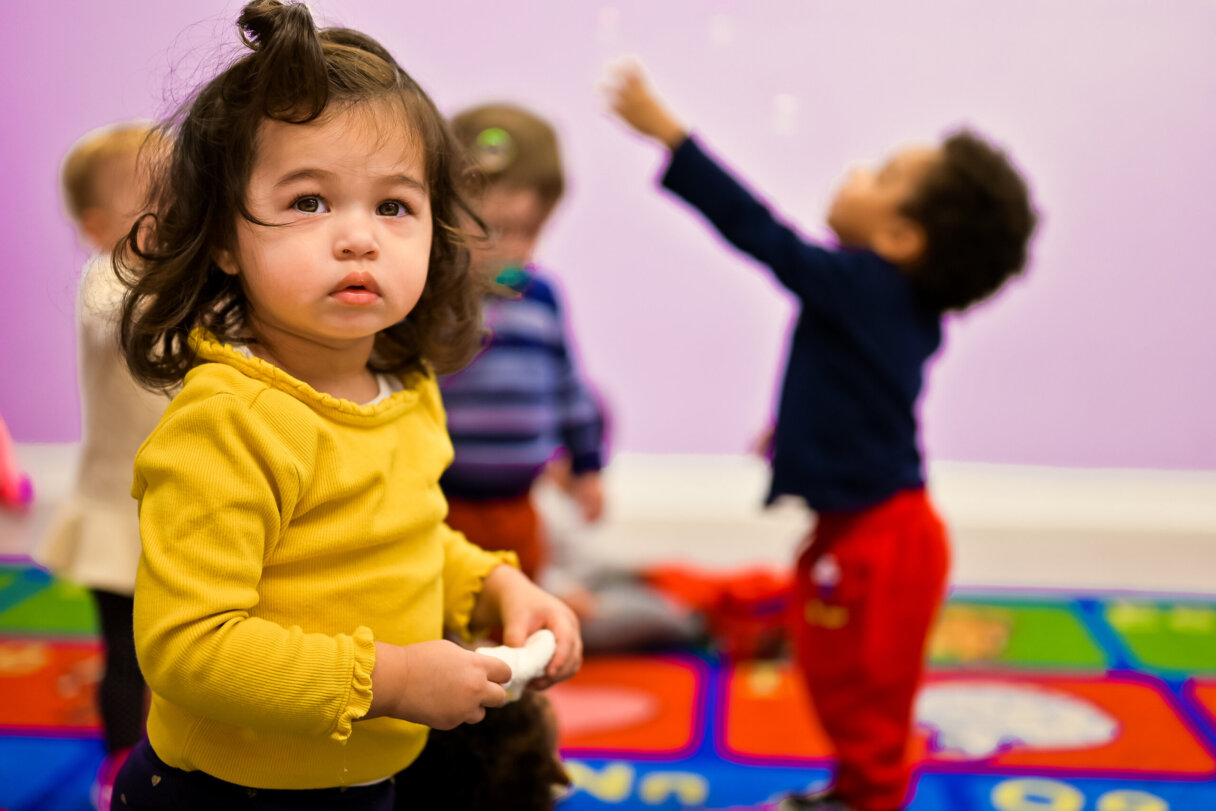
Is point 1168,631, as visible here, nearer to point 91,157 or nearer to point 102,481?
point 102,481

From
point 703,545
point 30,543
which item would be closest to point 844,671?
point 703,545

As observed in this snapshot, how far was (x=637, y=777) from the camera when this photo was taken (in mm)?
1457

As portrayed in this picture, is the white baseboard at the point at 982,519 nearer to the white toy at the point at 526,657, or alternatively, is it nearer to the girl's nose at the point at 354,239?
the white toy at the point at 526,657

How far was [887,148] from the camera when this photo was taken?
1978 mm

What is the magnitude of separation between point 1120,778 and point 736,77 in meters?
1.20

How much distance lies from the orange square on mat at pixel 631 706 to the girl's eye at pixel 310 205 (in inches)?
38.1

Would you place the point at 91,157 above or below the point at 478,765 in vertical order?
above

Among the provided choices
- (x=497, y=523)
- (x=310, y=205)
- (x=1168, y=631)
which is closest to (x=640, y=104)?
(x=497, y=523)

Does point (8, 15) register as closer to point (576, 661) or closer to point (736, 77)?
point (576, 661)

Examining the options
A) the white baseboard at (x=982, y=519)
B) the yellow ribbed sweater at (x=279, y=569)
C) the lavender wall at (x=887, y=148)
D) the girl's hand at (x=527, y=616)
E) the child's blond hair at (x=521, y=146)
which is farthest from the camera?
the white baseboard at (x=982, y=519)

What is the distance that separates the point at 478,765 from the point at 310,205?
40 centimetres

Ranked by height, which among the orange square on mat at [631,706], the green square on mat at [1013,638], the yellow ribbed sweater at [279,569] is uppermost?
the yellow ribbed sweater at [279,569]

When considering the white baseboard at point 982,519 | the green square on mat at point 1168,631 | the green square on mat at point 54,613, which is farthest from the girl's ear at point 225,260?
the green square on mat at point 1168,631

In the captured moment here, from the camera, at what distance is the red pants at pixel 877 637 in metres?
1.28
